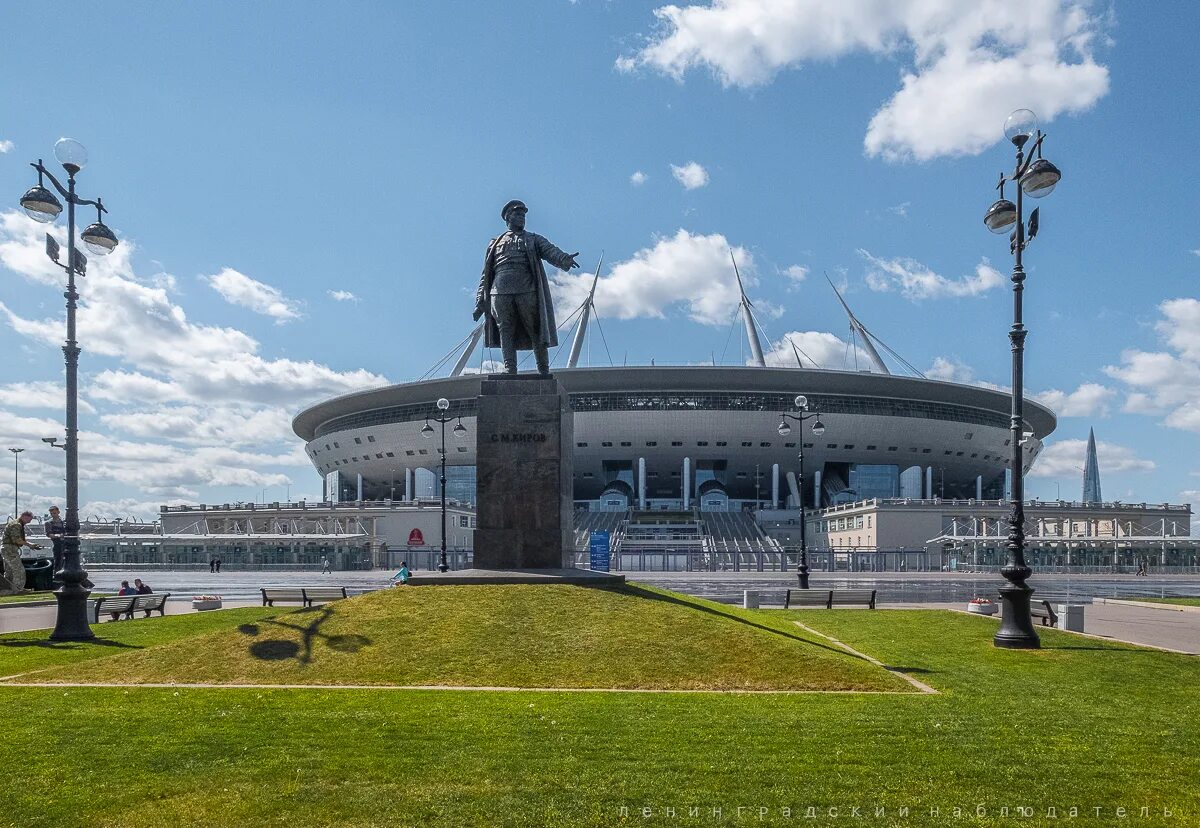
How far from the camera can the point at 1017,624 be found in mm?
15078

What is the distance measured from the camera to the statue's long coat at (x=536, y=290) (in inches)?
674

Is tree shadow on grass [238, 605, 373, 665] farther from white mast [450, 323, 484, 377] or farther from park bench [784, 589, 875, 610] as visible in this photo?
white mast [450, 323, 484, 377]

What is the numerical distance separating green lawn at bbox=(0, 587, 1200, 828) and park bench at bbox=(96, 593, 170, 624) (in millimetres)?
11934

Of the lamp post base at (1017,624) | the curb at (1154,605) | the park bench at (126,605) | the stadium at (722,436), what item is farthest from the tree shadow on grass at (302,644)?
the stadium at (722,436)

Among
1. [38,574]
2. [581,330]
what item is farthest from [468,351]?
[38,574]

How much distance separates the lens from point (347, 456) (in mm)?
Result: 103250

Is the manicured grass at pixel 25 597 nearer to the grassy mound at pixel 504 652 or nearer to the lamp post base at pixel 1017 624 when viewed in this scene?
the grassy mound at pixel 504 652

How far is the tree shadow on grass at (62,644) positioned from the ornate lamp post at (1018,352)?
14952mm

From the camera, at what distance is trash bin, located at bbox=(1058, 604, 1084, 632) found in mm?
18562

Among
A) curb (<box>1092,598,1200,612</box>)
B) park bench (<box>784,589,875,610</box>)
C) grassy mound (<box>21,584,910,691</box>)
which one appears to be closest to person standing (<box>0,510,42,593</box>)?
grassy mound (<box>21,584,910,691</box>)

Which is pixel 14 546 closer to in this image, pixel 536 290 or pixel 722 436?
pixel 536 290

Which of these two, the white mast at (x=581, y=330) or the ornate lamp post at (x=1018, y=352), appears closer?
the ornate lamp post at (x=1018, y=352)

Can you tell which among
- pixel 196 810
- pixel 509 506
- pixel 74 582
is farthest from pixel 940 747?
pixel 74 582

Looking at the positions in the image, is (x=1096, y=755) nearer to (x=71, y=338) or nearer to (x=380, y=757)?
(x=380, y=757)
